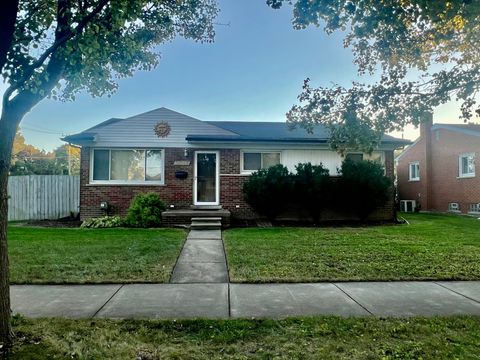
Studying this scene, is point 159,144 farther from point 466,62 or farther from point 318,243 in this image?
point 466,62

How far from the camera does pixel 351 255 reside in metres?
7.50

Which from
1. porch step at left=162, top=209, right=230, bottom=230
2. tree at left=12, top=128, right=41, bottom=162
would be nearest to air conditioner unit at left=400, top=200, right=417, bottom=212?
porch step at left=162, top=209, right=230, bottom=230

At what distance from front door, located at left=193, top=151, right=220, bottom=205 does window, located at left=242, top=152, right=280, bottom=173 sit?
1116 mm

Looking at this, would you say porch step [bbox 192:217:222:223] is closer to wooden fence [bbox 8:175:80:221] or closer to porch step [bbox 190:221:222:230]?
porch step [bbox 190:221:222:230]

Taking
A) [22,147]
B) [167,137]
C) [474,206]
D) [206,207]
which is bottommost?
[474,206]

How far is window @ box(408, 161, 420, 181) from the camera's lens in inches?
901

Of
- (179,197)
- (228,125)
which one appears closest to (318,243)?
(179,197)

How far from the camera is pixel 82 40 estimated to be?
3861 millimetres

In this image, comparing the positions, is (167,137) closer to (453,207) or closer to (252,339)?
(252,339)

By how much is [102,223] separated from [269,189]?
594 centimetres

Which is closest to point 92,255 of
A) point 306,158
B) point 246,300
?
point 246,300

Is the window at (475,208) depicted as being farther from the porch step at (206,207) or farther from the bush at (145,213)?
the bush at (145,213)

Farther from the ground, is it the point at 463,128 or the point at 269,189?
the point at 463,128

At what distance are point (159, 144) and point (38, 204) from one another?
5709 mm
